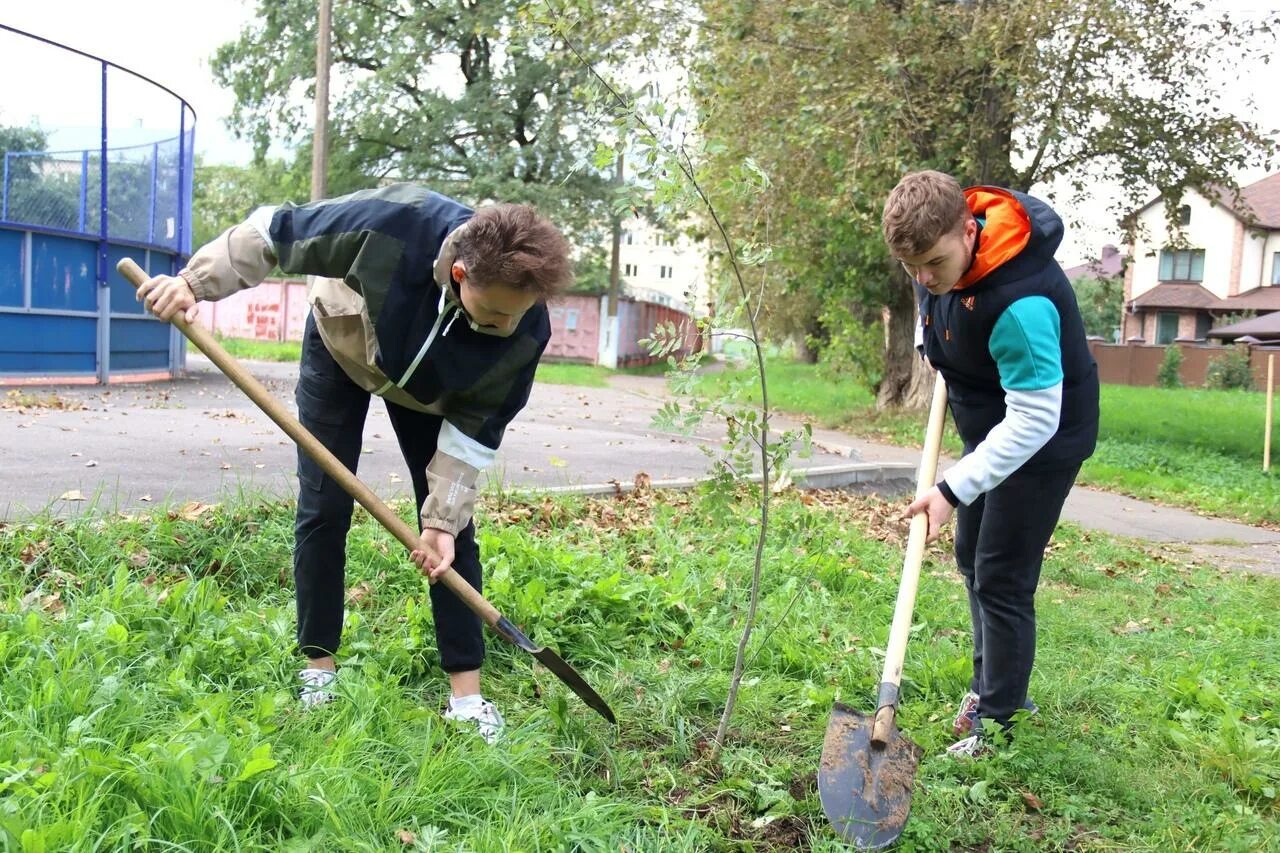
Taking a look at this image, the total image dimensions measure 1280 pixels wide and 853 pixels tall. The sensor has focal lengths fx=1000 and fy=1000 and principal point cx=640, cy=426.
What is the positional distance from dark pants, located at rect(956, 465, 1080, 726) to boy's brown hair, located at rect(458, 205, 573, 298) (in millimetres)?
1377

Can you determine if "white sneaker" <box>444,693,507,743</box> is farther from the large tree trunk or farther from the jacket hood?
the large tree trunk

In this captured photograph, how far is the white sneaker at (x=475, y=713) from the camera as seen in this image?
8.87ft

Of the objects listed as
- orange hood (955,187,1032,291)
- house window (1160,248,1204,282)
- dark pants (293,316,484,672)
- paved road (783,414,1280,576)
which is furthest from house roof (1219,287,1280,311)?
dark pants (293,316,484,672)

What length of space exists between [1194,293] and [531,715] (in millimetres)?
44207

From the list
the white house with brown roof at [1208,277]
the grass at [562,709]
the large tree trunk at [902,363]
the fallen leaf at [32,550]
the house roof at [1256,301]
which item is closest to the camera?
the grass at [562,709]

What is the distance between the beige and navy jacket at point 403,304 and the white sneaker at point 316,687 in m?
0.57

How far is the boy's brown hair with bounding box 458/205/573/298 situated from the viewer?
2209 mm

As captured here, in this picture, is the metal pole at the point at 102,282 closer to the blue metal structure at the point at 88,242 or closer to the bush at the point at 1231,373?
the blue metal structure at the point at 88,242

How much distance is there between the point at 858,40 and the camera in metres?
10.8

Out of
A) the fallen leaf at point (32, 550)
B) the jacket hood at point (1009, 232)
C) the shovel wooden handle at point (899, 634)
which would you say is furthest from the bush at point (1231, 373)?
the fallen leaf at point (32, 550)

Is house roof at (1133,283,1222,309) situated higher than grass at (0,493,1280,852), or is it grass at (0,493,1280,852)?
house roof at (1133,283,1222,309)

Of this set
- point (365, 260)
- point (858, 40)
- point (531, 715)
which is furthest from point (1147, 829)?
point (858, 40)

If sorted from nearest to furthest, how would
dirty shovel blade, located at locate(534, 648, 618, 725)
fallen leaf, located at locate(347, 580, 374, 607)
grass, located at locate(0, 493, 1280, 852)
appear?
grass, located at locate(0, 493, 1280, 852) < dirty shovel blade, located at locate(534, 648, 618, 725) < fallen leaf, located at locate(347, 580, 374, 607)

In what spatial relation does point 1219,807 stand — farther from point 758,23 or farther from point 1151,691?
point 758,23
